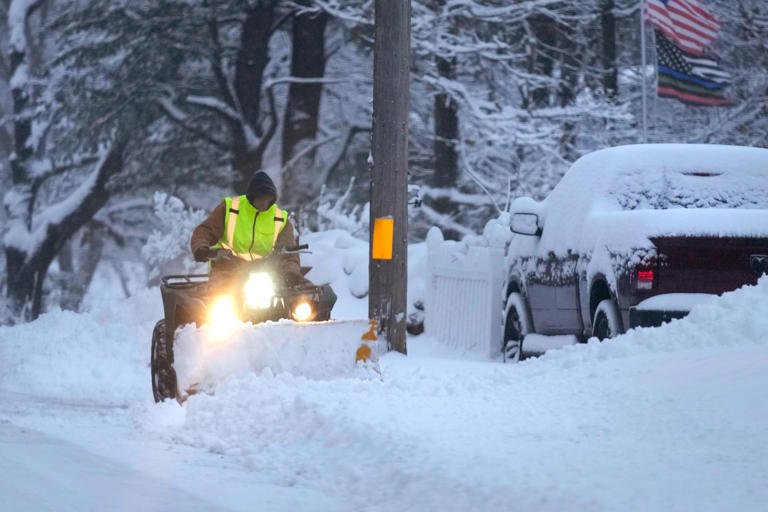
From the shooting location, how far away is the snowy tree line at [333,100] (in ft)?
83.5

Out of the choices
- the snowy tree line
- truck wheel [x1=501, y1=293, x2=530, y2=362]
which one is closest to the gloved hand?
truck wheel [x1=501, y1=293, x2=530, y2=362]

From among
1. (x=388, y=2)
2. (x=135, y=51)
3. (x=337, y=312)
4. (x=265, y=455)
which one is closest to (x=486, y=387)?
(x=265, y=455)

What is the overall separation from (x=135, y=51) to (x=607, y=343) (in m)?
17.6

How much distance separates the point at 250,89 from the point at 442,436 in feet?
66.9

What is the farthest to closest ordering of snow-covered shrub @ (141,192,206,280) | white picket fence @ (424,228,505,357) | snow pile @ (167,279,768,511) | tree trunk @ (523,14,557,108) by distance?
1. tree trunk @ (523,14,557,108)
2. snow-covered shrub @ (141,192,206,280)
3. white picket fence @ (424,228,505,357)
4. snow pile @ (167,279,768,511)

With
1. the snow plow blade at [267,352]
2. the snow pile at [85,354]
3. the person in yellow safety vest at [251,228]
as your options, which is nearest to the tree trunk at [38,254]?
the snow pile at [85,354]

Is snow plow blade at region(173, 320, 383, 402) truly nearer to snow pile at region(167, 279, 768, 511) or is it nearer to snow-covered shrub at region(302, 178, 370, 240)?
snow pile at region(167, 279, 768, 511)

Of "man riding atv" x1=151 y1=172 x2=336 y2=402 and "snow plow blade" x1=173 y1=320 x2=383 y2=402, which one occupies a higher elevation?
"man riding atv" x1=151 y1=172 x2=336 y2=402

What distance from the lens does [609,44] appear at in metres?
27.6

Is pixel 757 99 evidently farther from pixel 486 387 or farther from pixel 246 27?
pixel 486 387

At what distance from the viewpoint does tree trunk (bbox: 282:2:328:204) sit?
27.0m

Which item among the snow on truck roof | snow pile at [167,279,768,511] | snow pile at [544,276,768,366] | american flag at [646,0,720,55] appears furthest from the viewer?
american flag at [646,0,720,55]

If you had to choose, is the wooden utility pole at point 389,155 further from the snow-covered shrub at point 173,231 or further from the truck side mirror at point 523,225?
the snow-covered shrub at point 173,231

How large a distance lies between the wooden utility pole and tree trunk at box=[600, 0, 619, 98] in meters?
15.6
